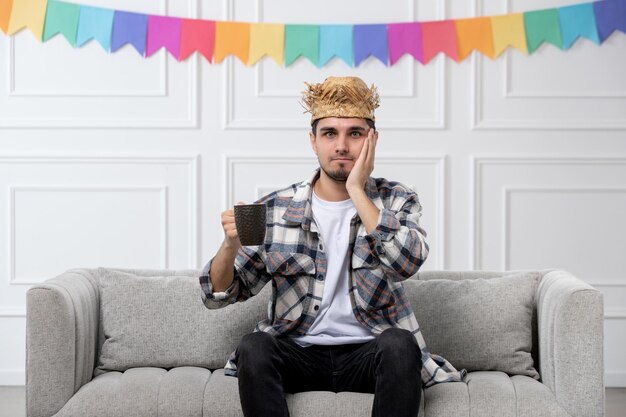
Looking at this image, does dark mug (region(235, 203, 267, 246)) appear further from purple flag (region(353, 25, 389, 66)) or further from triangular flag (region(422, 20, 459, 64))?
triangular flag (region(422, 20, 459, 64))

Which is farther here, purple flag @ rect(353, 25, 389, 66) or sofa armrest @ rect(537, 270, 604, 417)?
purple flag @ rect(353, 25, 389, 66)

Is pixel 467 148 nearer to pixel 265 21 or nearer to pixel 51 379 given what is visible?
pixel 265 21

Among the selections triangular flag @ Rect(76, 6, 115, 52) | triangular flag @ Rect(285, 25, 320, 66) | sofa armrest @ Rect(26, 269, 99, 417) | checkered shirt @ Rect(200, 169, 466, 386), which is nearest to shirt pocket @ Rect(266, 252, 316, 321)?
checkered shirt @ Rect(200, 169, 466, 386)

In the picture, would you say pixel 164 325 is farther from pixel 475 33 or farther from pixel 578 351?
pixel 475 33

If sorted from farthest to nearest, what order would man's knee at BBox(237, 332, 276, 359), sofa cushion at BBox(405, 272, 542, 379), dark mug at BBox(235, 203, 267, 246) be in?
sofa cushion at BBox(405, 272, 542, 379), man's knee at BBox(237, 332, 276, 359), dark mug at BBox(235, 203, 267, 246)

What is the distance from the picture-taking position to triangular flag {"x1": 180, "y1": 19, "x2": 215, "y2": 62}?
409 centimetres

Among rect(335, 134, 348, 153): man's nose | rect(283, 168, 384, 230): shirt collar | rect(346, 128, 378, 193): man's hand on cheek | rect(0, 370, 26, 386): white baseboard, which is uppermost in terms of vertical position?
rect(335, 134, 348, 153): man's nose

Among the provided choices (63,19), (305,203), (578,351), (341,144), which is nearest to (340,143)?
(341,144)

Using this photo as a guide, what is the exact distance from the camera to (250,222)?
2176 millimetres

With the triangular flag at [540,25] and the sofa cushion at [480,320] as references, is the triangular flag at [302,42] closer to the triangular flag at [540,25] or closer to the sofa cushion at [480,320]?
the triangular flag at [540,25]

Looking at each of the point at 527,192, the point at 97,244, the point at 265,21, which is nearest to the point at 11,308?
the point at 97,244

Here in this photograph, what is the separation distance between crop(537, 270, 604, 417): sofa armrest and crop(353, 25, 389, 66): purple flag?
74.3 inches

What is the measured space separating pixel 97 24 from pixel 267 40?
0.79 meters

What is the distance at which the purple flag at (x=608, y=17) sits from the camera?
13.5 feet
